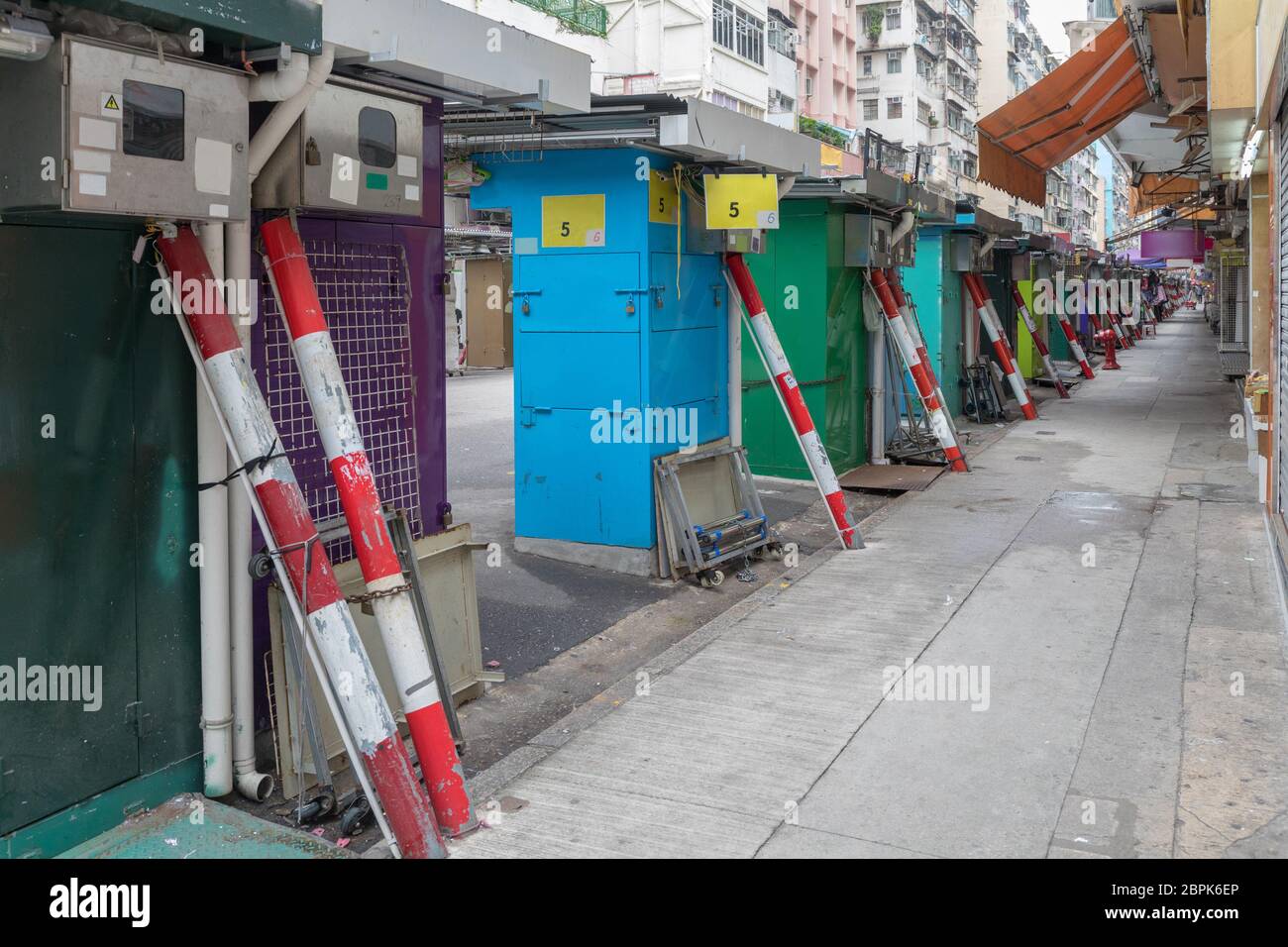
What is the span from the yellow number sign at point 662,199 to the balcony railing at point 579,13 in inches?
824

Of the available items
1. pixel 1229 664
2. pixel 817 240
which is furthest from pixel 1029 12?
pixel 1229 664

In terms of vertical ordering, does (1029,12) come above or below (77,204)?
above

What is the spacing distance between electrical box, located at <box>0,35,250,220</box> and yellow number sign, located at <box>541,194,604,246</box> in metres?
4.76

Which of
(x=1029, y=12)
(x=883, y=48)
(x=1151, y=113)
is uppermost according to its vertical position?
(x=1029, y=12)

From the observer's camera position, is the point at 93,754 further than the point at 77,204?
Yes

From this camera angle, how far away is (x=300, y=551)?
14.9 ft

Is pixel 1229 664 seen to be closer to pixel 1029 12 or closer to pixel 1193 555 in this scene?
pixel 1193 555

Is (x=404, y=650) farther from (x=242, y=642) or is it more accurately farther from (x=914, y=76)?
(x=914, y=76)

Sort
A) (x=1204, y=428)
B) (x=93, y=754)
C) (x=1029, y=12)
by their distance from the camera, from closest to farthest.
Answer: (x=93, y=754), (x=1204, y=428), (x=1029, y=12)

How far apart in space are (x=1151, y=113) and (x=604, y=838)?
54.7ft

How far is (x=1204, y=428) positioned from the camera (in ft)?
56.5

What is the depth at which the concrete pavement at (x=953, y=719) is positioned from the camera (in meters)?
4.59

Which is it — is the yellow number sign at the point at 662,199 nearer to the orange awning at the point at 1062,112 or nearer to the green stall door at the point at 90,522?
the green stall door at the point at 90,522

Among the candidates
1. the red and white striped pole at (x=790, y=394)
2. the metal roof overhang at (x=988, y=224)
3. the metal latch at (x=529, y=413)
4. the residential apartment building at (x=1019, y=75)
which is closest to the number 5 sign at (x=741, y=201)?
the red and white striped pole at (x=790, y=394)
